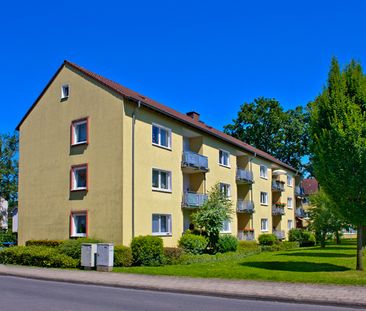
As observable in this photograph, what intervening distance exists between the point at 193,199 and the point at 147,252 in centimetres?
793

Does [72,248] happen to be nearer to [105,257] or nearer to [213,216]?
[105,257]

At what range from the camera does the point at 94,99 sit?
25438 millimetres

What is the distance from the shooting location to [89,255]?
19328 millimetres

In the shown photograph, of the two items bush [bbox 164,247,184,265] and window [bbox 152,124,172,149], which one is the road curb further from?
window [bbox 152,124,172,149]

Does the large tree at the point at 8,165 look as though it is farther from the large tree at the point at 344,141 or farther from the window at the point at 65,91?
the large tree at the point at 344,141

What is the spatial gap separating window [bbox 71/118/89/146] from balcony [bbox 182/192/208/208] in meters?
7.31

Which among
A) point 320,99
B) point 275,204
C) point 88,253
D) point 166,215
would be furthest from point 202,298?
point 275,204

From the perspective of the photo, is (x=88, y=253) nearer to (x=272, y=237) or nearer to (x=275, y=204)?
(x=272, y=237)

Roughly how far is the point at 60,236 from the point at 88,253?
6891mm

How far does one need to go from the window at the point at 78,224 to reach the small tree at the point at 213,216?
6.85m

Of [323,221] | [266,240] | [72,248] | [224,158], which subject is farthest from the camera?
[266,240]

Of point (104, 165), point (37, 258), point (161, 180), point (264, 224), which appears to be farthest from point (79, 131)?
point (264, 224)

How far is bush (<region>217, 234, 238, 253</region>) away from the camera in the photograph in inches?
1128

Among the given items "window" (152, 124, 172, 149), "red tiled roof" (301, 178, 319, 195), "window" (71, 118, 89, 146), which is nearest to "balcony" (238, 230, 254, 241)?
"window" (152, 124, 172, 149)
